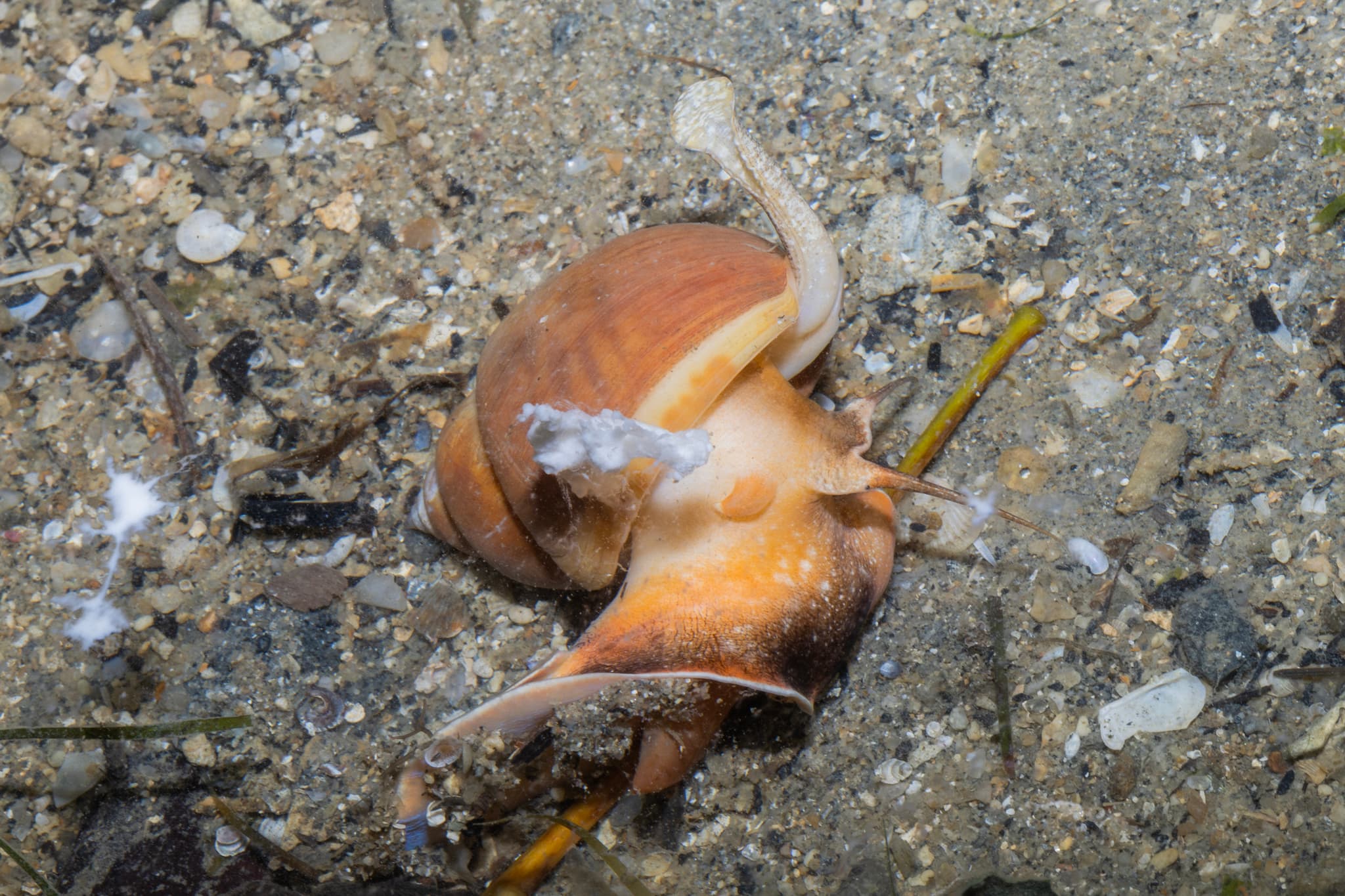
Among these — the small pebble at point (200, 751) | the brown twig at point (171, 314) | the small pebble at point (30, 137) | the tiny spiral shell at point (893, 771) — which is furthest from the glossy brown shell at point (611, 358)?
the small pebble at point (30, 137)

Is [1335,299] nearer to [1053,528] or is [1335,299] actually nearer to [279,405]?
[1053,528]

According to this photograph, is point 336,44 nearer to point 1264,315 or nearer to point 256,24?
point 256,24

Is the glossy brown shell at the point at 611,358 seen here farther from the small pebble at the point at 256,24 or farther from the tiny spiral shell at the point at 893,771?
the small pebble at the point at 256,24

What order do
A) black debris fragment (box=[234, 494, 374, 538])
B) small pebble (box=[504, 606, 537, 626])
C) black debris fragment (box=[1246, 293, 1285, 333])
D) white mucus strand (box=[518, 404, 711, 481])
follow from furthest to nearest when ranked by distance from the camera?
black debris fragment (box=[234, 494, 374, 538]), small pebble (box=[504, 606, 537, 626]), black debris fragment (box=[1246, 293, 1285, 333]), white mucus strand (box=[518, 404, 711, 481])

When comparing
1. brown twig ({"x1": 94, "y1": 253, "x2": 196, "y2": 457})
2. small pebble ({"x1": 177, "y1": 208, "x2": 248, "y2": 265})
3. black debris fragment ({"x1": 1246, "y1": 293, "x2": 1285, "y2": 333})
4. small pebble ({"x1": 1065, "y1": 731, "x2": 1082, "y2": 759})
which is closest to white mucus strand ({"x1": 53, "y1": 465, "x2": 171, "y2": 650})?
brown twig ({"x1": 94, "y1": 253, "x2": 196, "y2": 457})

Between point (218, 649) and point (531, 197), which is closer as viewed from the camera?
point (218, 649)

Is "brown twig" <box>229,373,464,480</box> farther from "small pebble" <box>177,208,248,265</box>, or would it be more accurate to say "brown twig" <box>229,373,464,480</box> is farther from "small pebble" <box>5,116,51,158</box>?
"small pebble" <box>5,116,51,158</box>

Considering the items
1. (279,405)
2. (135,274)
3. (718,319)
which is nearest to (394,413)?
(279,405)
